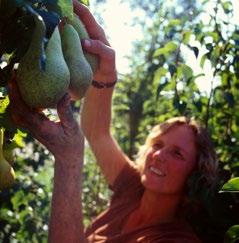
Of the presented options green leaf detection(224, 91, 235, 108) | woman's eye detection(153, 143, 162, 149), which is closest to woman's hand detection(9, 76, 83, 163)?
woman's eye detection(153, 143, 162, 149)

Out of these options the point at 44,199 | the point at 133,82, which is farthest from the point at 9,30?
the point at 133,82

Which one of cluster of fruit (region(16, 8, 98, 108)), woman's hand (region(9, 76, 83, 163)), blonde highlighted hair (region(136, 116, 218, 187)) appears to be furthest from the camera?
blonde highlighted hair (region(136, 116, 218, 187))

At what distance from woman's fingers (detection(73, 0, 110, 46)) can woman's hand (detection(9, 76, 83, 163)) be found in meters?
0.27

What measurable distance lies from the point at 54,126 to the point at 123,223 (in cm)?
163

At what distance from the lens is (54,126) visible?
4.48 ft

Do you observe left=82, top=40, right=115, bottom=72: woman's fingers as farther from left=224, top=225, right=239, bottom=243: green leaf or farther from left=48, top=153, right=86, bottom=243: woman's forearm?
left=224, top=225, right=239, bottom=243: green leaf

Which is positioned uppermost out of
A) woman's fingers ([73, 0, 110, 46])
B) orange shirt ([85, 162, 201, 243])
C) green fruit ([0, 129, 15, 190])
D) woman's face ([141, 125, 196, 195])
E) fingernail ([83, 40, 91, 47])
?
woman's fingers ([73, 0, 110, 46])

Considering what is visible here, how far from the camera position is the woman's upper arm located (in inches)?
121

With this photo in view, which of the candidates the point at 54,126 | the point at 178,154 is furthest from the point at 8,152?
the point at 178,154

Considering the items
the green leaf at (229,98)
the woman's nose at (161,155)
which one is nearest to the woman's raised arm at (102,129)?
the woman's nose at (161,155)

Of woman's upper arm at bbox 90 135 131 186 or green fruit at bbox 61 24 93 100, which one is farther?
woman's upper arm at bbox 90 135 131 186

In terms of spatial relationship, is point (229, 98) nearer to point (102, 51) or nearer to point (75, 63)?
point (102, 51)

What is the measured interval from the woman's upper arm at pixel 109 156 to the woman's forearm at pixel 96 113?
0.04m

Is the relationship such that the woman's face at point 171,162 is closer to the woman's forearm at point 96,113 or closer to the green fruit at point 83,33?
the woman's forearm at point 96,113
